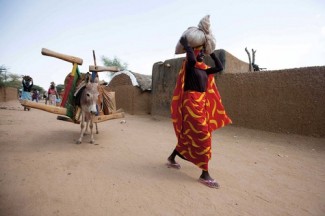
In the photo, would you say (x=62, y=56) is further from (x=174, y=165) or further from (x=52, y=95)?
(x=52, y=95)

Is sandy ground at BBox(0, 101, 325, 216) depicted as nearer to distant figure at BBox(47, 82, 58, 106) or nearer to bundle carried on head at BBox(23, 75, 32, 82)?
bundle carried on head at BBox(23, 75, 32, 82)

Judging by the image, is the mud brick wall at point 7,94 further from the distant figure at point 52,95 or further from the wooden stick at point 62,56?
the wooden stick at point 62,56

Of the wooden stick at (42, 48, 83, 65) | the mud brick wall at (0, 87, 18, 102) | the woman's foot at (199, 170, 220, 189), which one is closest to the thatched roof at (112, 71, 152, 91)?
the wooden stick at (42, 48, 83, 65)

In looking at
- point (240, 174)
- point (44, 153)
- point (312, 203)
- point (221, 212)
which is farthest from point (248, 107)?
point (44, 153)

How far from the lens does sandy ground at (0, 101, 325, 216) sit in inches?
87.5

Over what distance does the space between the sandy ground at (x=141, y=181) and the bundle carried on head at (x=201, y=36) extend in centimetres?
185

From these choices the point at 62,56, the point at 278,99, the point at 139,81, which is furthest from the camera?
the point at 139,81

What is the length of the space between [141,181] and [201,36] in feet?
6.86

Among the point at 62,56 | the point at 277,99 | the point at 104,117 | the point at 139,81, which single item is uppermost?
the point at 139,81

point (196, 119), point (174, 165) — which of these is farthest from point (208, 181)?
point (196, 119)

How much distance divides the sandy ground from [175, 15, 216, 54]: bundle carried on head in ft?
6.07

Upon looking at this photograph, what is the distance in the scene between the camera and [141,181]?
287 centimetres

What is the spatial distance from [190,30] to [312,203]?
2629 millimetres

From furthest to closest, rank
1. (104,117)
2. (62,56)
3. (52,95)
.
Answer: (52,95)
(104,117)
(62,56)
